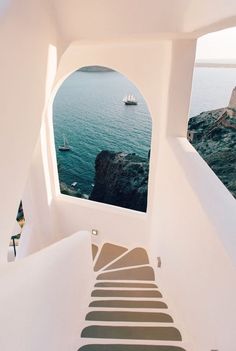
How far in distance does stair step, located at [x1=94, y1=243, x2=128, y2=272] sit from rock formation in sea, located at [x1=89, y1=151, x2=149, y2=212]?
1854mm

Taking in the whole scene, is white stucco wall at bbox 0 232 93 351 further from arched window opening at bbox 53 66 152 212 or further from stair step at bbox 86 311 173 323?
arched window opening at bbox 53 66 152 212

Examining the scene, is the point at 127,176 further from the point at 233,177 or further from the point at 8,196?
the point at 8,196

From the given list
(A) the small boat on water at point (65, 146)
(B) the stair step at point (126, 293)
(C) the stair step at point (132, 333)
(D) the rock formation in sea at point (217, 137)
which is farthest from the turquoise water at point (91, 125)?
(C) the stair step at point (132, 333)

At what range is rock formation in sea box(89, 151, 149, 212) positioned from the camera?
22.4 feet

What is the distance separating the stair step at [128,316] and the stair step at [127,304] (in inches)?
6.4

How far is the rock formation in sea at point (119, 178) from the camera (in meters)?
6.83

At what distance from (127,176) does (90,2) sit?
206 inches

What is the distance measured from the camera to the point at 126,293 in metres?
3.42

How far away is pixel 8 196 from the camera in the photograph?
173 centimetres

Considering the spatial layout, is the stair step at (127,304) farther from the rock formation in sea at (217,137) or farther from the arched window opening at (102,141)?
the arched window opening at (102,141)

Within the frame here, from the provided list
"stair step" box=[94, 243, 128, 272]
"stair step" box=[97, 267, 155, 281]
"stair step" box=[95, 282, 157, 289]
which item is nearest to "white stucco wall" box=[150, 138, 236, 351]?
"stair step" box=[95, 282, 157, 289]

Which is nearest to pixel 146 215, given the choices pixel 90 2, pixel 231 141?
pixel 231 141

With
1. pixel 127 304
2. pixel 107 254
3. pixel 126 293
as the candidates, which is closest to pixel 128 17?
pixel 127 304

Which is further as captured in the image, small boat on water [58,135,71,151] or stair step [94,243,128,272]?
small boat on water [58,135,71,151]
